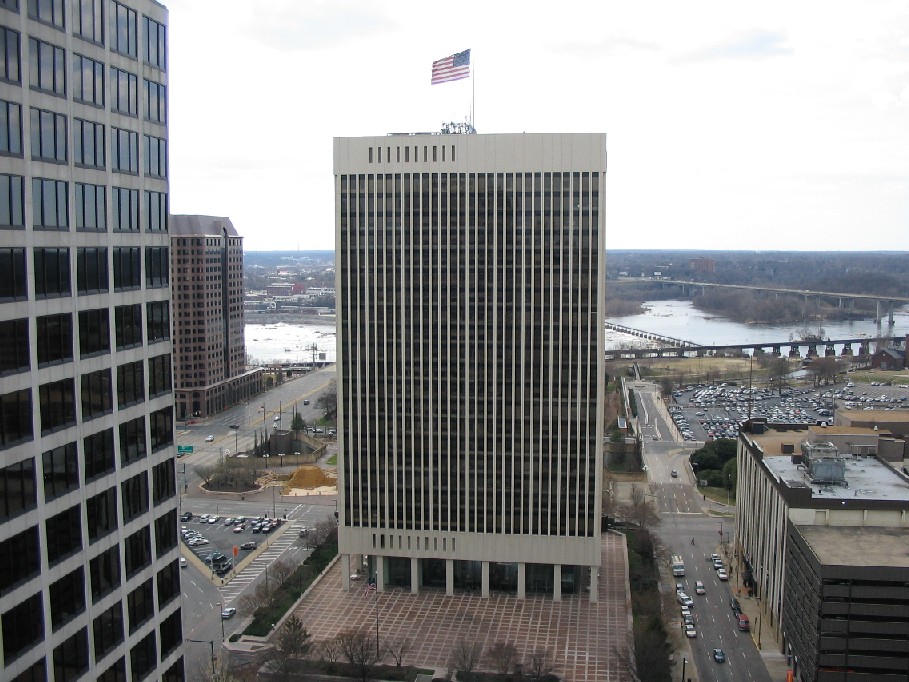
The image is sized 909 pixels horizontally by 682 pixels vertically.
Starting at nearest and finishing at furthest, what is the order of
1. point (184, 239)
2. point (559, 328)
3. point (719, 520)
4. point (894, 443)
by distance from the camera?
1. point (559, 328)
2. point (894, 443)
3. point (719, 520)
4. point (184, 239)

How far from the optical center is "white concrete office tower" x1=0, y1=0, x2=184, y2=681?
21156mm

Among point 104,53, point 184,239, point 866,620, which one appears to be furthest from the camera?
point 184,239

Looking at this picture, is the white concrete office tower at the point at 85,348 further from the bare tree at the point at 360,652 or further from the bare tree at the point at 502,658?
the bare tree at the point at 502,658

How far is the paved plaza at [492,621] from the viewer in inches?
2424

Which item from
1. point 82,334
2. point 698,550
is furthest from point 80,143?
point 698,550

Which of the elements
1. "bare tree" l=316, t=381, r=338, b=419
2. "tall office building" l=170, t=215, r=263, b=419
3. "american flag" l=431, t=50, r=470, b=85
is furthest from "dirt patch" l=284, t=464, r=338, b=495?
"american flag" l=431, t=50, r=470, b=85

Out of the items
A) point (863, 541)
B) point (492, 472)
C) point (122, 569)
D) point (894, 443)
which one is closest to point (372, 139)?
point (492, 472)

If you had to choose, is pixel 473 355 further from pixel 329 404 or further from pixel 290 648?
pixel 329 404

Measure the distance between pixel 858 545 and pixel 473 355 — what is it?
3015 centimetres

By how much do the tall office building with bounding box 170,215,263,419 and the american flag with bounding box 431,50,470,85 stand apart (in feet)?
277

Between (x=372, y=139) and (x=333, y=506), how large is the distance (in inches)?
1874

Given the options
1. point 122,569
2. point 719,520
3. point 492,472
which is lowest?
point 719,520

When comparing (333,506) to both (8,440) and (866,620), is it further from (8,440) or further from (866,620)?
(8,440)

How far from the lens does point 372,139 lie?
233 ft
